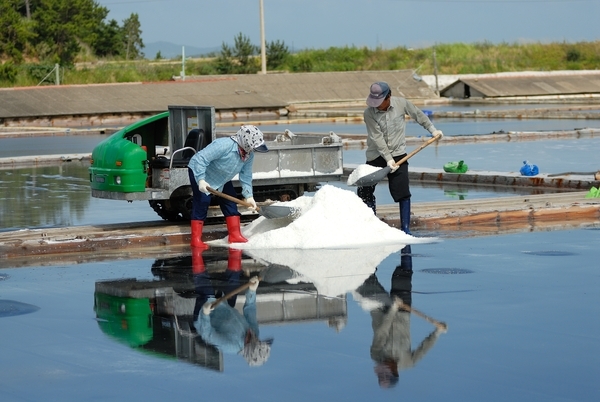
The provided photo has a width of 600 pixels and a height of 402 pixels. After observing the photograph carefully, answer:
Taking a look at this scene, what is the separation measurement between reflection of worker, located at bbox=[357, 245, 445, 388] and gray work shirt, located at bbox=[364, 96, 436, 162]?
95.9 inches

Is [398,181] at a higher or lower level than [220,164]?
lower

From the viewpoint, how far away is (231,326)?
25.4ft

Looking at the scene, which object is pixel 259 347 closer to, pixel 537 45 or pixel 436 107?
pixel 436 107

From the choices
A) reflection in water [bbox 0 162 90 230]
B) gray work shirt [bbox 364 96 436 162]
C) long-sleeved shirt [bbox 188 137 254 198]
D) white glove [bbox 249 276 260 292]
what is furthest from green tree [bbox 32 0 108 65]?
white glove [bbox 249 276 260 292]

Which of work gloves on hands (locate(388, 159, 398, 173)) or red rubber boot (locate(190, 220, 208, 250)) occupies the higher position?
work gloves on hands (locate(388, 159, 398, 173))

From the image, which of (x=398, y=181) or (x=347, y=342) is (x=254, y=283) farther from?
(x=398, y=181)

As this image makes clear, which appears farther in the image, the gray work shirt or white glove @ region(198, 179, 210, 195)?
the gray work shirt

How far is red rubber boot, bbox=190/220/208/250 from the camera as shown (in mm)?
11656

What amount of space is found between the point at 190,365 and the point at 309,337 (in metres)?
1.01

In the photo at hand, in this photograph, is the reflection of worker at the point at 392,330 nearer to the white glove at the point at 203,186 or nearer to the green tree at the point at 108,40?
the white glove at the point at 203,186

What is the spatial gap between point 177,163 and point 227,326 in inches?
211

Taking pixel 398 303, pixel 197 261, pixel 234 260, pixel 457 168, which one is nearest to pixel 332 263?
pixel 234 260

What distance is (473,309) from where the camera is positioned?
320 inches

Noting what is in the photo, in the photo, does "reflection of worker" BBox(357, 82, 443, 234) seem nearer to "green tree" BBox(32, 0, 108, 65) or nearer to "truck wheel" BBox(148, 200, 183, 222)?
"truck wheel" BBox(148, 200, 183, 222)
